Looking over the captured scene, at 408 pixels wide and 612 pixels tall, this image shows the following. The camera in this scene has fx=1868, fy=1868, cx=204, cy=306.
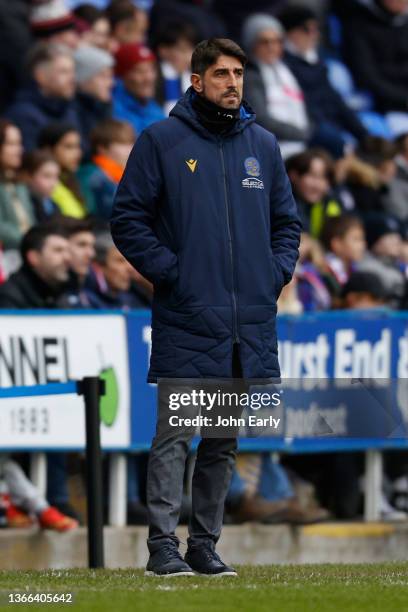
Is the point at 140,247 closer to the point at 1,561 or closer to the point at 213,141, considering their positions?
the point at 213,141

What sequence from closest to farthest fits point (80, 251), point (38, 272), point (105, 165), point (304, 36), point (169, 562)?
point (169, 562) < point (38, 272) < point (80, 251) < point (105, 165) < point (304, 36)

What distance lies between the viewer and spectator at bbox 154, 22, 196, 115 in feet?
55.5

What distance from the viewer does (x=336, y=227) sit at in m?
15.2

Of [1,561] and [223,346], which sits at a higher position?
[223,346]

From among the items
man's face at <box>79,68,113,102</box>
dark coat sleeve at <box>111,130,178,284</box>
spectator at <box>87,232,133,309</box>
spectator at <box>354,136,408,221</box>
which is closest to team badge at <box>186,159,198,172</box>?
dark coat sleeve at <box>111,130,178,284</box>

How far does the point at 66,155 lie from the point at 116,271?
1820mm

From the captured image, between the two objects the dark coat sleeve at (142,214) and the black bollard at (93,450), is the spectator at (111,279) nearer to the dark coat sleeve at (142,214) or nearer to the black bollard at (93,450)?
the black bollard at (93,450)

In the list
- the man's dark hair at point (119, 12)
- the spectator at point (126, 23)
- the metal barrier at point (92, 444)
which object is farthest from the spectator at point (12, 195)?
the man's dark hair at point (119, 12)

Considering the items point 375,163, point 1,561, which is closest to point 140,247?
point 1,561

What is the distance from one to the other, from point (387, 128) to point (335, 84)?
757 millimetres

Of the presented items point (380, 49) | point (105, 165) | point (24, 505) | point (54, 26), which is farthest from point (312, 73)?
point (24, 505)

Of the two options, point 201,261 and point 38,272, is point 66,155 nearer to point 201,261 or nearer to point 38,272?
point 38,272

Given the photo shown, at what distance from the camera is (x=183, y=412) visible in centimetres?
794

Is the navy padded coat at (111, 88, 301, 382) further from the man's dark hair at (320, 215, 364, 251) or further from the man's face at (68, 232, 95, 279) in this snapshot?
the man's dark hair at (320, 215, 364, 251)
